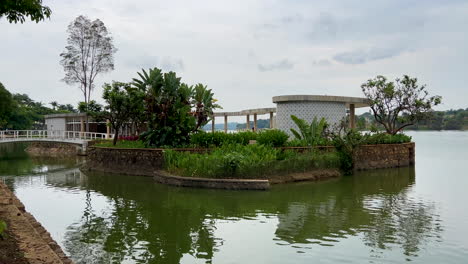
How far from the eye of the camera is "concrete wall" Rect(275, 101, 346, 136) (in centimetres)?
2283

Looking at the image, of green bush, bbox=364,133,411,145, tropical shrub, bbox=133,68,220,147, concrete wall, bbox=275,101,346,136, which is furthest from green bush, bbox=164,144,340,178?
concrete wall, bbox=275,101,346,136

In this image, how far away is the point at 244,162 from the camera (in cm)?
1406

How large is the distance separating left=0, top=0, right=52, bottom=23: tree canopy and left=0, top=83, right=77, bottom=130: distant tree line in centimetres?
3429

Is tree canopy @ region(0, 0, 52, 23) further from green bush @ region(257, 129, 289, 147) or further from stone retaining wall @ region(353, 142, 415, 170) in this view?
stone retaining wall @ region(353, 142, 415, 170)

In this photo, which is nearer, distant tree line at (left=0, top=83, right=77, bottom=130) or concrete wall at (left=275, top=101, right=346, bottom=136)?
concrete wall at (left=275, top=101, right=346, bottom=136)

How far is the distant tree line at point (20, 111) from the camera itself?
37031 mm

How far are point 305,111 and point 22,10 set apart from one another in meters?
18.2

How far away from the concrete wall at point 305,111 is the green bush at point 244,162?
561cm

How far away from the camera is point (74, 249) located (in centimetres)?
709

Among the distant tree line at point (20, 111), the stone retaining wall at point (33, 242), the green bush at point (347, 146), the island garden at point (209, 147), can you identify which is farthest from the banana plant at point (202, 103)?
the distant tree line at point (20, 111)

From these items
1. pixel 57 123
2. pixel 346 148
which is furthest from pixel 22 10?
pixel 57 123

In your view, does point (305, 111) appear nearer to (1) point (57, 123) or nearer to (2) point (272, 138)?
(2) point (272, 138)

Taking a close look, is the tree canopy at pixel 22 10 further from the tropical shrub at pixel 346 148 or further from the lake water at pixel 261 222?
the tropical shrub at pixel 346 148

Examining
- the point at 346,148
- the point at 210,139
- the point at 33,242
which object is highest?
the point at 210,139
